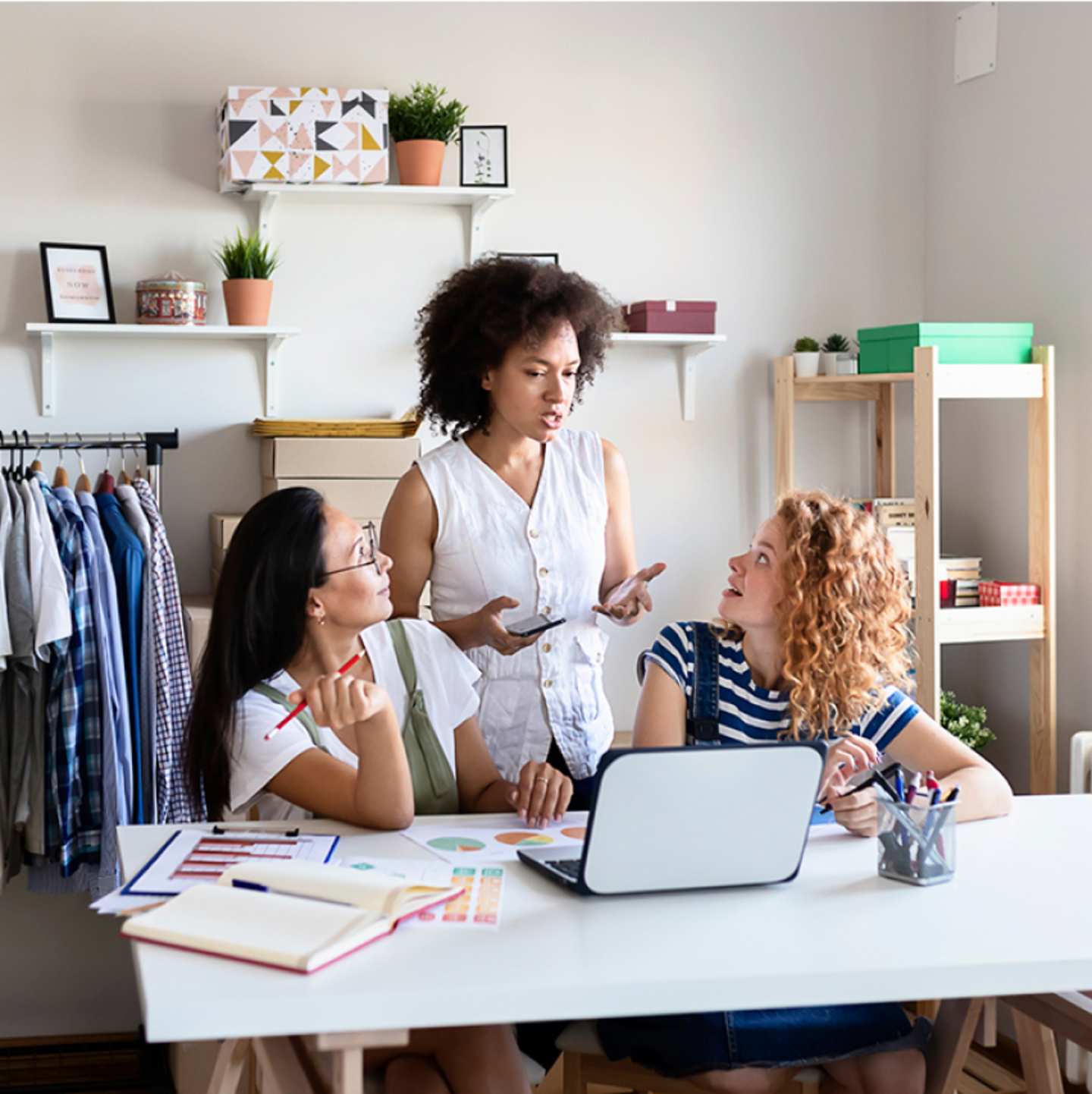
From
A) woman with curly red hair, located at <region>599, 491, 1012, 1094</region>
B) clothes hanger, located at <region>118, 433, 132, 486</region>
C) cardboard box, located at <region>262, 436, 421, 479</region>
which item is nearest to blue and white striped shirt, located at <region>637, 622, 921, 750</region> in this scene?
woman with curly red hair, located at <region>599, 491, 1012, 1094</region>

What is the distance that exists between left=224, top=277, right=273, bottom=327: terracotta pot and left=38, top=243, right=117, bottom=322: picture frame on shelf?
0.26 m

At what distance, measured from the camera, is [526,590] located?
7.85ft

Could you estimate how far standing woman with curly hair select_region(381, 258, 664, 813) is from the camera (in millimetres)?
2361

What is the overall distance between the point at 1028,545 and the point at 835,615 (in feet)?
4.67

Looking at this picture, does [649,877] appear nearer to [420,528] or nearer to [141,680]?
[420,528]

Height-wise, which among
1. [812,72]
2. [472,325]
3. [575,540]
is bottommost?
[575,540]

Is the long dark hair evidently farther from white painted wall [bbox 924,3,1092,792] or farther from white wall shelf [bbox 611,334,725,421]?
white painted wall [bbox 924,3,1092,792]

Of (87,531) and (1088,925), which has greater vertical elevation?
(87,531)

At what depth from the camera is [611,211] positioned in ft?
11.6

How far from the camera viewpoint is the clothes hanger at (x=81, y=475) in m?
3.01

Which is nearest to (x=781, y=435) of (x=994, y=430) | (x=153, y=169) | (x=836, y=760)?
(x=994, y=430)

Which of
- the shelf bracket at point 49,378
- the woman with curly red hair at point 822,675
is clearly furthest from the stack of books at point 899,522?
the shelf bracket at point 49,378

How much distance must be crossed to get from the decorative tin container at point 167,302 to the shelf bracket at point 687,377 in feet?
3.84

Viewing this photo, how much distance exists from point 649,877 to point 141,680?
1.67 metres
